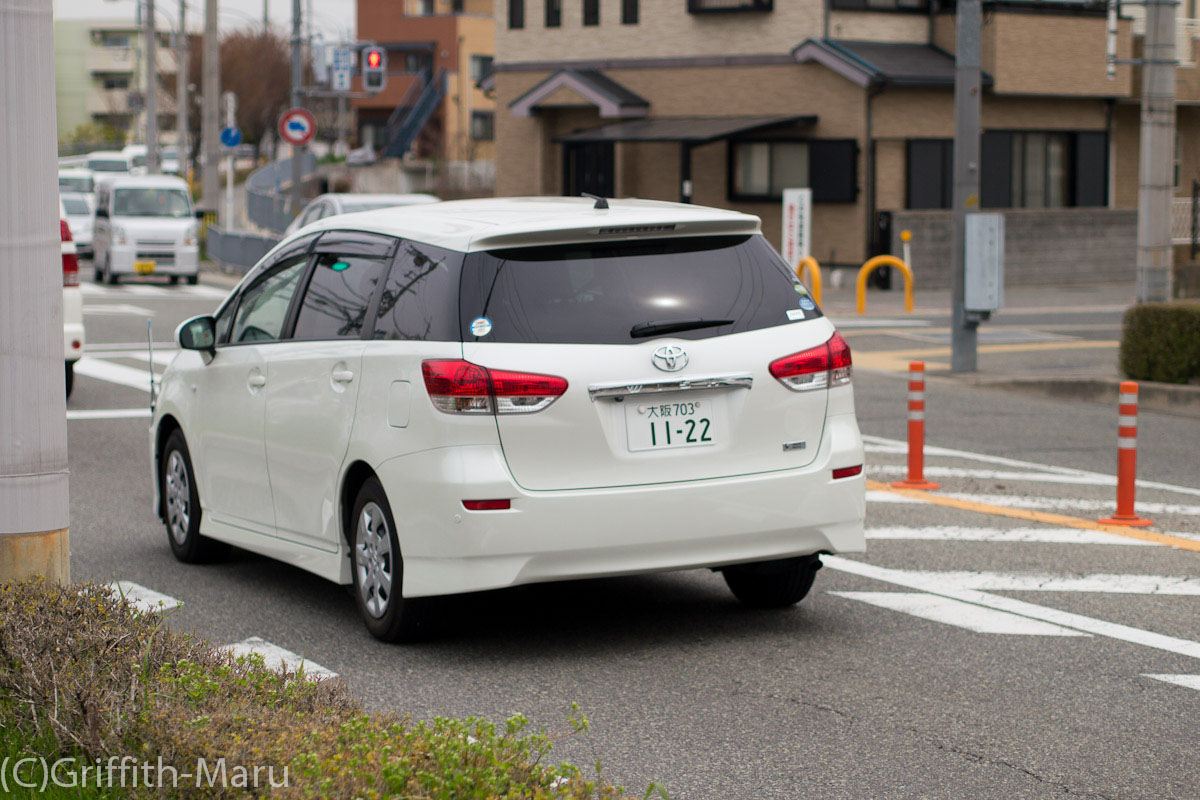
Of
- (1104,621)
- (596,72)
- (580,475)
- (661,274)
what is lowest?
(1104,621)

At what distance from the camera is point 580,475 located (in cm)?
682

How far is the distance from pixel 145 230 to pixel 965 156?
19.2 meters

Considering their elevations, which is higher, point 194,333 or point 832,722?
point 194,333

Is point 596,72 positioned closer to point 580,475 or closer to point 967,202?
point 967,202

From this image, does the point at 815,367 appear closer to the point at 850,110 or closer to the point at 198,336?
the point at 198,336

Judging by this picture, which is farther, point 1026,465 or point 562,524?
point 1026,465

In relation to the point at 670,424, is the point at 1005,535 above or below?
below

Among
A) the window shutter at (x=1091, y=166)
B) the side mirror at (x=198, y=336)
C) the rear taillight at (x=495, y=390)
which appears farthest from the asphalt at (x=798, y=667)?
the window shutter at (x=1091, y=166)

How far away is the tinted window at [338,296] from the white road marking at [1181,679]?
3.30 m

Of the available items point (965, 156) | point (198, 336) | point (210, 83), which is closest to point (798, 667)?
point (198, 336)

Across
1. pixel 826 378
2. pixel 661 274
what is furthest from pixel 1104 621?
pixel 661 274

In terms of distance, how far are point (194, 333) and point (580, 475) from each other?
261cm

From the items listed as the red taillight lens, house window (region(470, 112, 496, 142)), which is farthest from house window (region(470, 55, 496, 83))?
the red taillight lens

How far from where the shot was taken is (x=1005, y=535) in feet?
32.1
